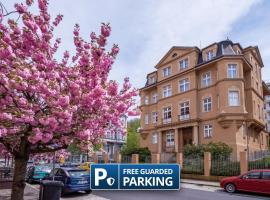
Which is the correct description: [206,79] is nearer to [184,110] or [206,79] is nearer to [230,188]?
[184,110]

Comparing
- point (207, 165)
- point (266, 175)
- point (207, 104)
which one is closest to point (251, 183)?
point (266, 175)

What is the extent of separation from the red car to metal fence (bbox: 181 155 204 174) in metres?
7.52

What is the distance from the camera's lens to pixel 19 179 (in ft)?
30.6

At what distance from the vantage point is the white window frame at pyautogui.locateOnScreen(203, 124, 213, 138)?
114 feet

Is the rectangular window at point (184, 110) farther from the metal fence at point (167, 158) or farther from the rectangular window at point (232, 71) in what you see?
the rectangular window at point (232, 71)

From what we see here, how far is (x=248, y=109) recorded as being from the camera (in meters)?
35.2

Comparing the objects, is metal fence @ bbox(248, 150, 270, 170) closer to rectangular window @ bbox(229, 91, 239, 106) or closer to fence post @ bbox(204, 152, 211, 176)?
fence post @ bbox(204, 152, 211, 176)

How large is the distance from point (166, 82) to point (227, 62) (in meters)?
10.3

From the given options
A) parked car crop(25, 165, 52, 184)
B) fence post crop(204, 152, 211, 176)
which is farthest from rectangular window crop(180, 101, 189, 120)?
parked car crop(25, 165, 52, 184)

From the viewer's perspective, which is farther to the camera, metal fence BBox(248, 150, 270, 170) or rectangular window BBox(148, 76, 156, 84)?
rectangular window BBox(148, 76, 156, 84)

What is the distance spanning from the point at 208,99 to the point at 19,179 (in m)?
29.7

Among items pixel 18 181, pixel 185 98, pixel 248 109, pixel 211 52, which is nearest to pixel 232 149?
pixel 248 109

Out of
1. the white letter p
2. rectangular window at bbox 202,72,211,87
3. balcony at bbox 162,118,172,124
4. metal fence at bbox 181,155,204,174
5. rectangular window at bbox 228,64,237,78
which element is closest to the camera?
the white letter p

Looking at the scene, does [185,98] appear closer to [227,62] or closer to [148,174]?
[227,62]
